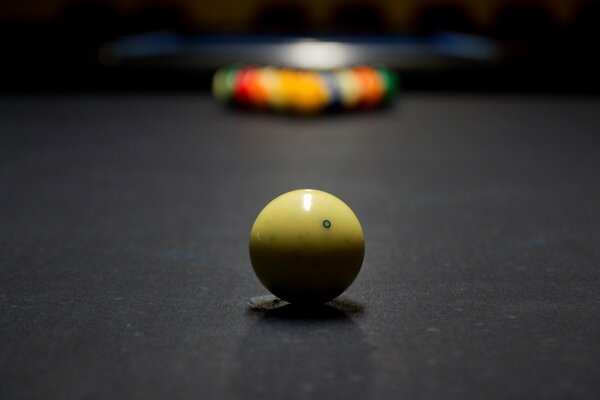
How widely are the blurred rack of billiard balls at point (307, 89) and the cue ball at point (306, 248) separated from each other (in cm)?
493

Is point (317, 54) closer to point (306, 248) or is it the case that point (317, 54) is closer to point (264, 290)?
point (264, 290)

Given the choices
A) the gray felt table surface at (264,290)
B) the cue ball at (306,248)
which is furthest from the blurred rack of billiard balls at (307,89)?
the cue ball at (306,248)

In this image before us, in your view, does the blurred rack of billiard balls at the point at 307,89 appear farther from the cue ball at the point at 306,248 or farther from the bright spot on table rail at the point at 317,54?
the cue ball at the point at 306,248

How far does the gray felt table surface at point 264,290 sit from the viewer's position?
2086mm

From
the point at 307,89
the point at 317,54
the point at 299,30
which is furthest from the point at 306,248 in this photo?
the point at 299,30

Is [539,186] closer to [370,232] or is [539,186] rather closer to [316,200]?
[370,232]

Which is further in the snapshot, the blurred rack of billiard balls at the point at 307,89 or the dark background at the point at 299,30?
the dark background at the point at 299,30

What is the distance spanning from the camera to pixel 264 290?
9.31ft

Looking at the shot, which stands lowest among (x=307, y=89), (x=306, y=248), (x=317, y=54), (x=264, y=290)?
(x=264, y=290)

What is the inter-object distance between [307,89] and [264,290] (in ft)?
15.6

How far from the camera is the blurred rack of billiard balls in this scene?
755cm

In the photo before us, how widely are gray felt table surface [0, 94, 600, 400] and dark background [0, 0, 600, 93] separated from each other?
2.97 m

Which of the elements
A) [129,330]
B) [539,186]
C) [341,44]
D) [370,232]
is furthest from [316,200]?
[341,44]

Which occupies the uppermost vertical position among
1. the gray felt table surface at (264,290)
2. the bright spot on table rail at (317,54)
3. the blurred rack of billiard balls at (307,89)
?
the bright spot on table rail at (317,54)
